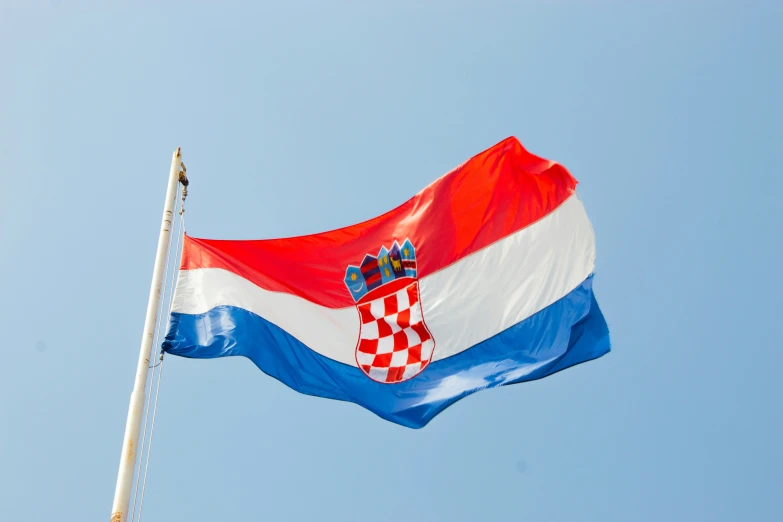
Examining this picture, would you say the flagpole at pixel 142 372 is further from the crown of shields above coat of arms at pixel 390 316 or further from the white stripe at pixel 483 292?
the crown of shields above coat of arms at pixel 390 316

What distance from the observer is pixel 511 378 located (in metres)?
14.3

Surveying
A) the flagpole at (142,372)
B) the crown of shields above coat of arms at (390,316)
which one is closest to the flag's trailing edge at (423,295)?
the crown of shields above coat of arms at (390,316)

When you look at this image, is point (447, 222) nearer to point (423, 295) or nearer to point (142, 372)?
point (423, 295)

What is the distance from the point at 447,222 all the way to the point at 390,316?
193 centimetres

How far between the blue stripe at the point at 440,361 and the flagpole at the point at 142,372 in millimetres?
1189

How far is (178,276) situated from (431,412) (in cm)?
440

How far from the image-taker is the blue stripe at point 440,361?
14.0m

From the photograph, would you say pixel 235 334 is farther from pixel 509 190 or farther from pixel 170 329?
pixel 509 190

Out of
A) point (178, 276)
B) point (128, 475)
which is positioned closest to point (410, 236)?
point (178, 276)

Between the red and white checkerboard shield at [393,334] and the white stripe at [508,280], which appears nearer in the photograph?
the red and white checkerboard shield at [393,334]

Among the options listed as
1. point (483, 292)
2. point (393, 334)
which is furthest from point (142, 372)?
point (483, 292)

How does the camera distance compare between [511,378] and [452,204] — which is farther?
[452,204]

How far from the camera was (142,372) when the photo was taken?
38.8 ft

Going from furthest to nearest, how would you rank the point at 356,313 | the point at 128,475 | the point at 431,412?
the point at 356,313
the point at 431,412
the point at 128,475
